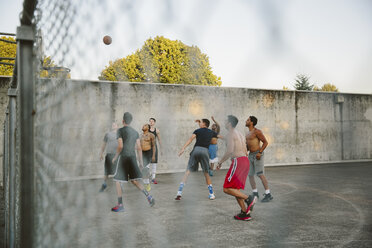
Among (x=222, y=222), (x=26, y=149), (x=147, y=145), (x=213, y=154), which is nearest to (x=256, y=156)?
(x=222, y=222)

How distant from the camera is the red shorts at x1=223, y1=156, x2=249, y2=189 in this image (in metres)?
5.15

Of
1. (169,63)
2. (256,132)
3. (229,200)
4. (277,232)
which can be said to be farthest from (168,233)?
(169,63)

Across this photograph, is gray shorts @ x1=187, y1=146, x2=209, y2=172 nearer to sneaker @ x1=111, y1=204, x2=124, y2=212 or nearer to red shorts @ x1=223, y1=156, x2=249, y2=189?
red shorts @ x1=223, y1=156, x2=249, y2=189

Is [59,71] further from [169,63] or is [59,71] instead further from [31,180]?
[169,63]

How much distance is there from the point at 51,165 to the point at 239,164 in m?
4.16

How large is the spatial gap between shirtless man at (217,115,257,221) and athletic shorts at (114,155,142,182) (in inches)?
68.8

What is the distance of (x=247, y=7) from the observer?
64cm

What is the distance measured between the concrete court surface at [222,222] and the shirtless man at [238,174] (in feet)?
0.80

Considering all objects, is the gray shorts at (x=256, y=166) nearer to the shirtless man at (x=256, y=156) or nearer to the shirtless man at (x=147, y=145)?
the shirtless man at (x=256, y=156)

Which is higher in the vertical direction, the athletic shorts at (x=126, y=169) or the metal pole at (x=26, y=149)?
the metal pole at (x=26, y=149)

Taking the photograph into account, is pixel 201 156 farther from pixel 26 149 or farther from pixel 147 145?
pixel 26 149

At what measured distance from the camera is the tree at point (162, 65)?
0.70 metres

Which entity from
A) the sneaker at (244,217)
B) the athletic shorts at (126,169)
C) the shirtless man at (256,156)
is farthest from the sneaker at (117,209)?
the shirtless man at (256,156)

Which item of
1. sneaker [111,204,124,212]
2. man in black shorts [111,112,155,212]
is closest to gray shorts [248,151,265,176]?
man in black shorts [111,112,155,212]
